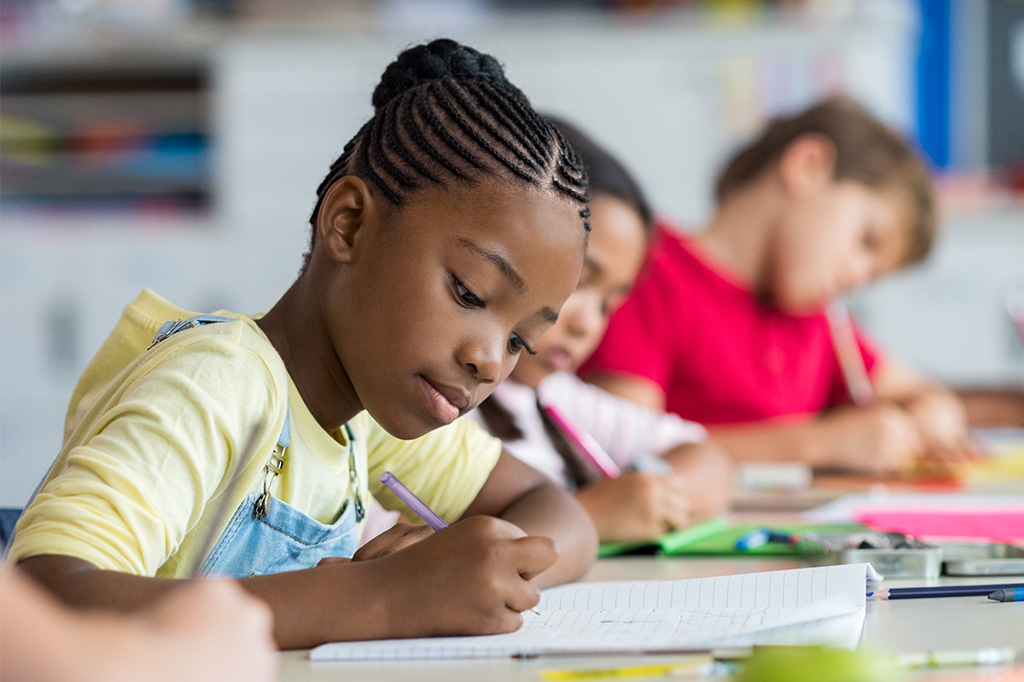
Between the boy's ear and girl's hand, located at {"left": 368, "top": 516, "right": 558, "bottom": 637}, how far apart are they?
4.47 ft

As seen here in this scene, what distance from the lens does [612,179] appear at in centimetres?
122

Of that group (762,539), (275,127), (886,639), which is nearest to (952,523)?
(762,539)

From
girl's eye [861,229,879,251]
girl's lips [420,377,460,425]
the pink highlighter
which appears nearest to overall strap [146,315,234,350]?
girl's lips [420,377,460,425]

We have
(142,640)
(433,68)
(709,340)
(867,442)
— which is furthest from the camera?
(709,340)

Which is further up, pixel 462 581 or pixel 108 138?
pixel 108 138

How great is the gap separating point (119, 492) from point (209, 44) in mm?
2914

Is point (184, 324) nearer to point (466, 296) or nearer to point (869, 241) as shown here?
point (466, 296)

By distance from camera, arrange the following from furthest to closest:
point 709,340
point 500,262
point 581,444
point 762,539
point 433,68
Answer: point 709,340
point 581,444
point 762,539
point 433,68
point 500,262

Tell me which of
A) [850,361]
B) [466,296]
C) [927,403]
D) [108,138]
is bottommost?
[466,296]

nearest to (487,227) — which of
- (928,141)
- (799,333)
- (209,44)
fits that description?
(799,333)

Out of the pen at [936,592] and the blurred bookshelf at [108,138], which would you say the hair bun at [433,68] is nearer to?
the pen at [936,592]

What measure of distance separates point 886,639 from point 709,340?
4.06ft

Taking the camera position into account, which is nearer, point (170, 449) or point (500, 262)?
point (170, 449)

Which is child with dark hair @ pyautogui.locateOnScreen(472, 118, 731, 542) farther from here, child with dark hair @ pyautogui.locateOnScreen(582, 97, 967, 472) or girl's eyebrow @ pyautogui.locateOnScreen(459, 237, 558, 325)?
girl's eyebrow @ pyautogui.locateOnScreen(459, 237, 558, 325)
